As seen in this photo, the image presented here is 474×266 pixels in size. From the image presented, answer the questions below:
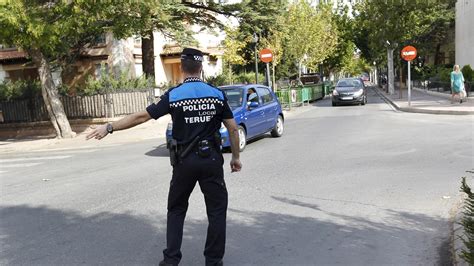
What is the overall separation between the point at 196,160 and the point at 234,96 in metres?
8.30

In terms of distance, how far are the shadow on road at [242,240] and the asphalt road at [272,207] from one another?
0.01 meters

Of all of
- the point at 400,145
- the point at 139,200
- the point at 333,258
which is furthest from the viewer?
the point at 400,145

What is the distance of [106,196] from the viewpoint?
7.46 metres

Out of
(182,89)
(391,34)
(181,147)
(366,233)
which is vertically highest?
(391,34)

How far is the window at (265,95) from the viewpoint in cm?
1312

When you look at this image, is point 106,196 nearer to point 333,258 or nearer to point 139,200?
point 139,200

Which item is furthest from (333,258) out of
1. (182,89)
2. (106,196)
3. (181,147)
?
(106,196)

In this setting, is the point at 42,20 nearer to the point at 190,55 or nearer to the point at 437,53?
the point at 190,55

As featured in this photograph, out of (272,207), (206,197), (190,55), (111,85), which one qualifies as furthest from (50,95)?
(206,197)

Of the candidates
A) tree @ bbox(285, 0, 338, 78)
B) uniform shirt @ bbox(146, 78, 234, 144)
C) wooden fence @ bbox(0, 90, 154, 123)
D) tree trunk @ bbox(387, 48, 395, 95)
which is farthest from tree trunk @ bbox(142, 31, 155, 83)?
uniform shirt @ bbox(146, 78, 234, 144)

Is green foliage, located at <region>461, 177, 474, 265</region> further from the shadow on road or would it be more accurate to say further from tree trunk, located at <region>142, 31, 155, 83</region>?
tree trunk, located at <region>142, 31, 155, 83</region>

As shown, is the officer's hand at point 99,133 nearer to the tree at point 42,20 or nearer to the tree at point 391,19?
the tree at point 42,20

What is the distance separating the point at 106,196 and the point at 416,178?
471cm

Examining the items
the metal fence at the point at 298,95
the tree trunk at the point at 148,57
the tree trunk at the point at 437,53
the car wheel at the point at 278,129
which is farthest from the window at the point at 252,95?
the tree trunk at the point at 437,53
